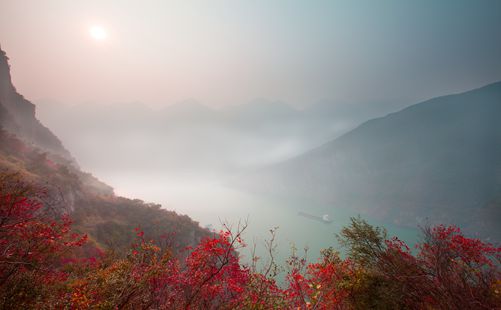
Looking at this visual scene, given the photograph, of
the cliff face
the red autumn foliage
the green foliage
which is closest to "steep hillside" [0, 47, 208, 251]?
the cliff face

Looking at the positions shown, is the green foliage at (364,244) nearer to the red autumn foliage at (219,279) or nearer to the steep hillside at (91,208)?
the red autumn foliage at (219,279)

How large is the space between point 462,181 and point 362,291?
21748 centimetres

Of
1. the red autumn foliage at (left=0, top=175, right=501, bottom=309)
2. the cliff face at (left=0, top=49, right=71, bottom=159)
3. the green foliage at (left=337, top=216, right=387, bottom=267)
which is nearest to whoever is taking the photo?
Result: the red autumn foliage at (left=0, top=175, right=501, bottom=309)

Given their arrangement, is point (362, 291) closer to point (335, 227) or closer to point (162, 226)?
point (162, 226)

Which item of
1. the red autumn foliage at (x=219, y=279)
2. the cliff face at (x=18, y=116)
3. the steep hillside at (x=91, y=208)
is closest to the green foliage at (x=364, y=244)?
the red autumn foliage at (x=219, y=279)

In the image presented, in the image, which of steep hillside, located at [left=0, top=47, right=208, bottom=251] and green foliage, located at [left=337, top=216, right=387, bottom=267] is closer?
green foliage, located at [left=337, top=216, right=387, bottom=267]

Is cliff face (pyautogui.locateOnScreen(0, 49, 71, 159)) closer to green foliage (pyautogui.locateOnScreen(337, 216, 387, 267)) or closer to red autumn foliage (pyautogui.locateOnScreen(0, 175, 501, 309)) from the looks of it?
red autumn foliage (pyautogui.locateOnScreen(0, 175, 501, 309))

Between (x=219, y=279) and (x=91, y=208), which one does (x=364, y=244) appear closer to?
(x=219, y=279)

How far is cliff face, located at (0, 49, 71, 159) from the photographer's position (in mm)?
41309

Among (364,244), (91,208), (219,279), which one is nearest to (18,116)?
(91,208)

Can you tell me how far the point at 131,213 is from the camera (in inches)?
1246

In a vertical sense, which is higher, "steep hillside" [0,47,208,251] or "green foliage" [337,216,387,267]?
"green foliage" [337,216,387,267]

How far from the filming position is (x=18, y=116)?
48.6 metres

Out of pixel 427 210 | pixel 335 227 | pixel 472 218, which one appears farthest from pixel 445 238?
pixel 427 210
